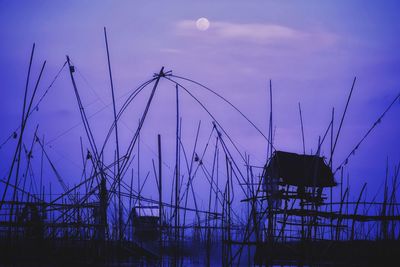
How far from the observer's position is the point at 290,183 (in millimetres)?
21375

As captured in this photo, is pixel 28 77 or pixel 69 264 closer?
pixel 28 77

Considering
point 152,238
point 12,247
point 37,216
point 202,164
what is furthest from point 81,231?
point 152,238

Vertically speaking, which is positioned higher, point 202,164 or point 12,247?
point 202,164

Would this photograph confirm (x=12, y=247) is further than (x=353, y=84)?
Yes

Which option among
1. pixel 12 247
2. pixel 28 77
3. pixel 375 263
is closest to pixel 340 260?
pixel 375 263

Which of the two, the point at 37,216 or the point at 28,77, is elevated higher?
the point at 28,77

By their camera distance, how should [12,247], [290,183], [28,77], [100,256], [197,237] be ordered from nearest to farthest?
[28,77] < [100,256] < [12,247] < [290,183] < [197,237]

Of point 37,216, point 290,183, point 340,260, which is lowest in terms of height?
point 340,260

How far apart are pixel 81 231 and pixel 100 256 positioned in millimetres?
3366

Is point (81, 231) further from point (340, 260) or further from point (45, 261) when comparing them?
point (340, 260)

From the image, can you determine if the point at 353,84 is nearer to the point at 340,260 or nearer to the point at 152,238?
the point at 340,260

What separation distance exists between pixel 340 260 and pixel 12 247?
419 inches

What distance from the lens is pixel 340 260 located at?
17.3m

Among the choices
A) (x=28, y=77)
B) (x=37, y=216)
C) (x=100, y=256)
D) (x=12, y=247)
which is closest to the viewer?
(x=28, y=77)
